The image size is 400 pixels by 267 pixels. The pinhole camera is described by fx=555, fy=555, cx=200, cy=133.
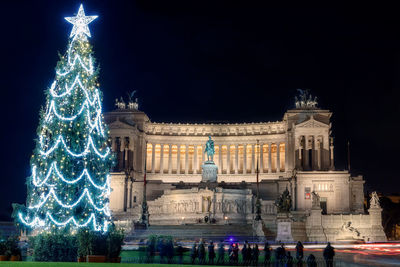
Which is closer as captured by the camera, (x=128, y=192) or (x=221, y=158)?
(x=128, y=192)

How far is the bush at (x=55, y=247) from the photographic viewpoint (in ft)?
115

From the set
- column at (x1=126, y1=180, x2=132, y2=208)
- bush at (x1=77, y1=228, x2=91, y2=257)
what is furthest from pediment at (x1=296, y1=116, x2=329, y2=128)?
bush at (x1=77, y1=228, x2=91, y2=257)

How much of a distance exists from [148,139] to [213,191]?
31156 mm

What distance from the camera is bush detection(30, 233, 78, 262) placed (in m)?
35.0

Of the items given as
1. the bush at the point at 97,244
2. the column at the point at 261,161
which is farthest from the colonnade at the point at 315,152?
the bush at the point at 97,244

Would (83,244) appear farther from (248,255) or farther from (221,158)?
(221,158)

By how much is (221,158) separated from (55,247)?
270 ft

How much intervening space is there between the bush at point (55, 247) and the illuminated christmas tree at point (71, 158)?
126cm

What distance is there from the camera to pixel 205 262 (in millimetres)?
34750

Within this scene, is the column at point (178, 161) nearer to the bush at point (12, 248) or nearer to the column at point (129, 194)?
the column at point (129, 194)

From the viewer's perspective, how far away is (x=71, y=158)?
3703 cm

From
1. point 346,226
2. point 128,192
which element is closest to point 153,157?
point 128,192

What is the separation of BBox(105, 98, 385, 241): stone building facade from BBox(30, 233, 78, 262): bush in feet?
133

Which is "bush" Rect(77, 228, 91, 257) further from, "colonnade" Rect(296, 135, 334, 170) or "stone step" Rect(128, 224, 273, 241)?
"colonnade" Rect(296, 135, 334, 170)
